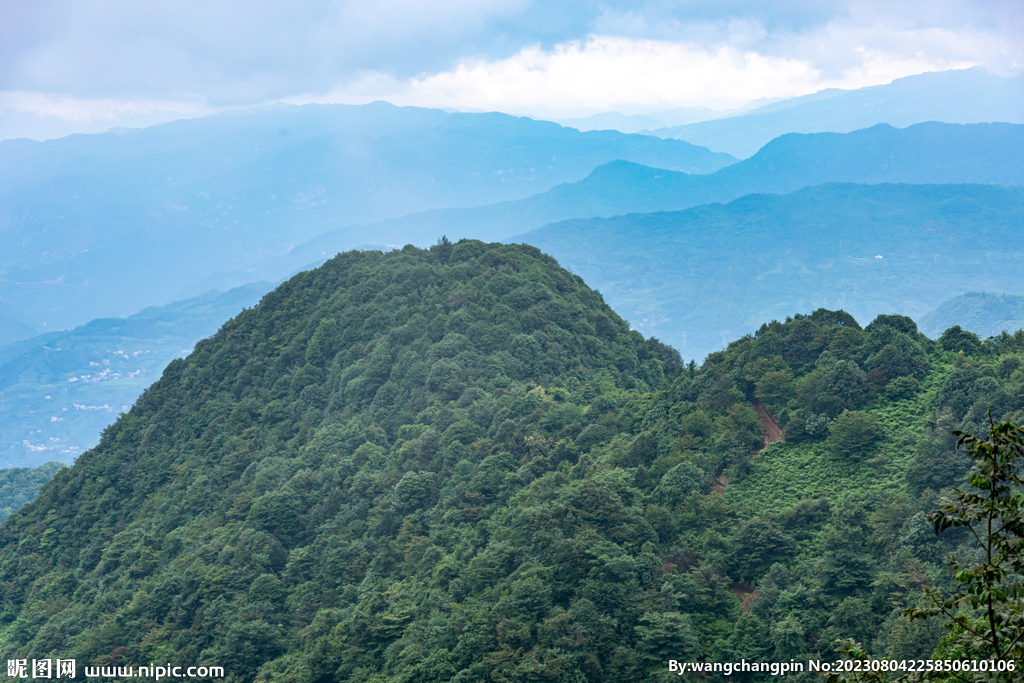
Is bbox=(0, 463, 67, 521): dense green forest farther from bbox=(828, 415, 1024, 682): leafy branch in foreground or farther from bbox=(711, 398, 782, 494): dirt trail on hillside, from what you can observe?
bbox=(828, 415, 1024, 682): leafy branch in foreground

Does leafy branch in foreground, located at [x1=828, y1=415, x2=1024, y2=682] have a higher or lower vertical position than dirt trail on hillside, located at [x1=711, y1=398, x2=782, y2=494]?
higher

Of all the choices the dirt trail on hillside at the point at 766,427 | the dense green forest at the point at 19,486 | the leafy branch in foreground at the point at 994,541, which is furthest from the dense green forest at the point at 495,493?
the dense green forest at the point at 19,486

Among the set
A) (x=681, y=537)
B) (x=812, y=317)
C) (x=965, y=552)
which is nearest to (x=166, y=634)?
(x=681, y=537)

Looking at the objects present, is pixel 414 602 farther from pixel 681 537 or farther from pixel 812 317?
pixel 812 317

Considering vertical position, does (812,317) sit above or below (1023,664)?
above

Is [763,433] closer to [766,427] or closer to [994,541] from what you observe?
[766,427]

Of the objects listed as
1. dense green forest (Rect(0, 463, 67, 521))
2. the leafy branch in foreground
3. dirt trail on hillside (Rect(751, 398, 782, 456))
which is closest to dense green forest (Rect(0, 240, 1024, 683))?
dirt trail on hillside (Rect(751, 398, 782, 456))
